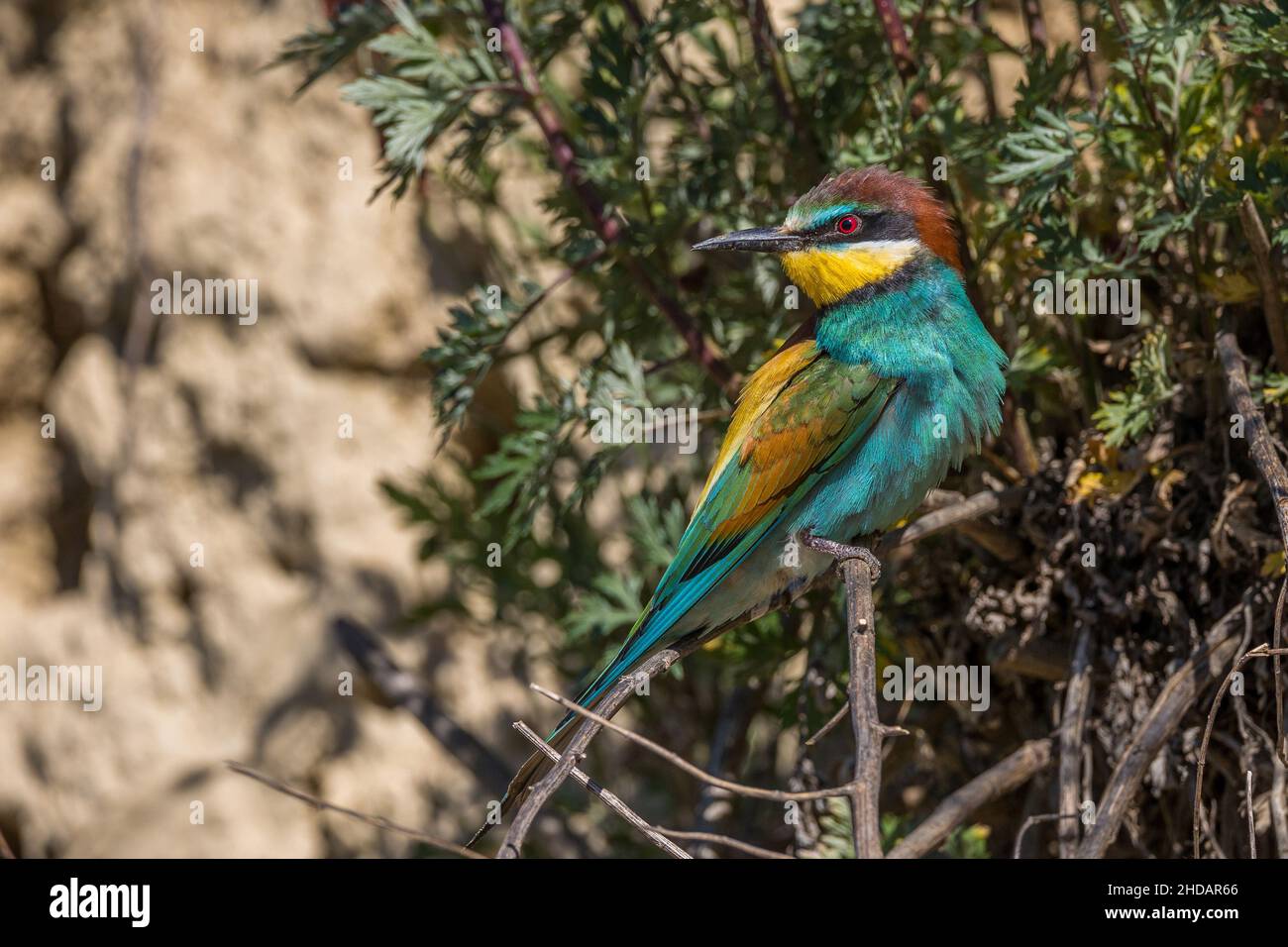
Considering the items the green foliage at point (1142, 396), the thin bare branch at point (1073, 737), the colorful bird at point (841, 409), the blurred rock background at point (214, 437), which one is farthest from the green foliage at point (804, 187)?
the blurred rock background at point (214, 437)

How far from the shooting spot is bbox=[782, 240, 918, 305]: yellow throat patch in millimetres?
2238

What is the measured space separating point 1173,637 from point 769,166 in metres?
1.21

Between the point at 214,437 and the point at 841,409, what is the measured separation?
2162 mm

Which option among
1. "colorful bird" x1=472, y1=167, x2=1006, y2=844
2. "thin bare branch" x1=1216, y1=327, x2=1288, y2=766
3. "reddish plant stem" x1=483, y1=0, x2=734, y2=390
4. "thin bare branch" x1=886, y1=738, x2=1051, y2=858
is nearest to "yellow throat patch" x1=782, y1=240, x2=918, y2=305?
"colorful bird" x1=472, y1=167, x2=1006, y2=844

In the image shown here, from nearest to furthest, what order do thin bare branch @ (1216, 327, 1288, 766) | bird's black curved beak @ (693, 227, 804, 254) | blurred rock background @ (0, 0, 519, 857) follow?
thin bare branch @ (1216, 327, 1288, 766) < bird's black curved beak @ (693, 227, 804, 254) < blurred rock background @ (0, 0, 519, 857)

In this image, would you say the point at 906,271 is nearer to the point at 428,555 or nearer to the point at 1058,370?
the point at 1058,370

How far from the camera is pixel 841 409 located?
217 cm

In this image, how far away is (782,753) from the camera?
3549 mm

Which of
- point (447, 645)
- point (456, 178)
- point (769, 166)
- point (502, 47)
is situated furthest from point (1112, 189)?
point (447, 645)

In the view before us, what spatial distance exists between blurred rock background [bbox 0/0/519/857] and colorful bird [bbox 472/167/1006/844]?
4.91 feet

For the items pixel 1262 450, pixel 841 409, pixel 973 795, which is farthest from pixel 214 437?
pixel 1262 450

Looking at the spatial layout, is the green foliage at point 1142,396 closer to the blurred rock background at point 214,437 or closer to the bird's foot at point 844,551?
the bird's foot at point 844,551

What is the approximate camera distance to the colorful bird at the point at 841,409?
6.99 ft

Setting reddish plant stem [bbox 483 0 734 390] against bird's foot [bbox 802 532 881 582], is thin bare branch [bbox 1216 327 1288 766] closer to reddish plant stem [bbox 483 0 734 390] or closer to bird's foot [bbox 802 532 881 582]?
bird's foot [bbox 802 532 881 582]
